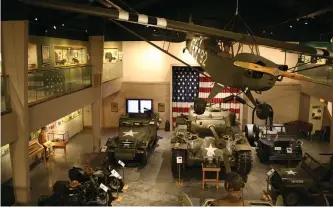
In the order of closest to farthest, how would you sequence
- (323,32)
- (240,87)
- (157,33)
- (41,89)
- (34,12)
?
(240,87) < (41,89) < (34,12) < (323,32) < (157,33)

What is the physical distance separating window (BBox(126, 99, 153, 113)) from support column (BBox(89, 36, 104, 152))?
5076 mm

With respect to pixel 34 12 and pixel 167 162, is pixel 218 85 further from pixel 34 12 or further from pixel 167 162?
pixel 34 12

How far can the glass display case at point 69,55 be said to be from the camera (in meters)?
14.8

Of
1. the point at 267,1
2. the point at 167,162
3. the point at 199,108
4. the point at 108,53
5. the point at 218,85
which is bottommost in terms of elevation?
the point at 167,162

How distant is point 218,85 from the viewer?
11031 mm

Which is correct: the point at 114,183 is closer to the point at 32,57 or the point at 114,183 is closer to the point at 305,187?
the point at 305,187

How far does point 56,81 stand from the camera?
38.3 ft

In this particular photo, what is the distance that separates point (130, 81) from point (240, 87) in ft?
39.2

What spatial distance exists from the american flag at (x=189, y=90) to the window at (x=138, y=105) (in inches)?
60.1

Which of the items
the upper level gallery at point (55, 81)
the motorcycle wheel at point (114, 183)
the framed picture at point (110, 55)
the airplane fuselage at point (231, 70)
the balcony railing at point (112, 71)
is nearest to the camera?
the upper level gallery at point (55, 81)

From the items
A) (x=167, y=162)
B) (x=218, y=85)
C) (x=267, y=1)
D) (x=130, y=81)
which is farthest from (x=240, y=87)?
(x=130, y=81)

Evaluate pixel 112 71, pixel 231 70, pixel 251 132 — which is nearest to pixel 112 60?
pixel 112 71

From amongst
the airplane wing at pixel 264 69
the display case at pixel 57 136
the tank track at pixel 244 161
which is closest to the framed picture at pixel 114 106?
the display case at pixel 57 136

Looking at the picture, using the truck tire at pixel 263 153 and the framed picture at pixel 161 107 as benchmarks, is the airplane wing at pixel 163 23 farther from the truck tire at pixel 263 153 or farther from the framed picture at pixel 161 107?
the framed picture at pixel 161 107
